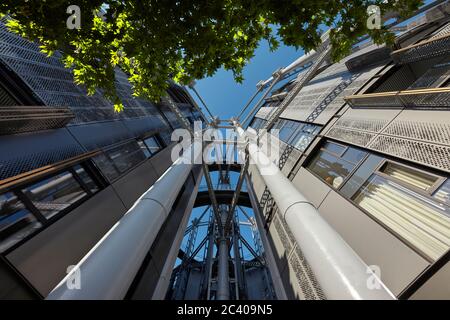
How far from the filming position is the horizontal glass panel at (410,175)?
4.97 m

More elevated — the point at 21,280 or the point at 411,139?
the point at 411,139

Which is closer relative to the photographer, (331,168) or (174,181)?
(174,181)

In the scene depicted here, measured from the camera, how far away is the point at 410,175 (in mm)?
5430

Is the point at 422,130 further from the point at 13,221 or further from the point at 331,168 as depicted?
the point at 13,221

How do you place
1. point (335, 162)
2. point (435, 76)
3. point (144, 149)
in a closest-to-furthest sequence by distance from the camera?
point (435, 76), point (335, 162), point (144, 149)

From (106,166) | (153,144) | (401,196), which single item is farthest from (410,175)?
(153,144)

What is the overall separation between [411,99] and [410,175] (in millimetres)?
2870

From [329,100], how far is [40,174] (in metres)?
13.7

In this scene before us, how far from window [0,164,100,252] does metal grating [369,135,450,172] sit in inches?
391

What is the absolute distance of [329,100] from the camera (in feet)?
39.2

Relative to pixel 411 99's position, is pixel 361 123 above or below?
below

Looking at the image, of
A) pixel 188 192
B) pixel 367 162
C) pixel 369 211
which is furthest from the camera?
pixel 188 192

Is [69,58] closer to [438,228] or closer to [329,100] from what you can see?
[438,228]

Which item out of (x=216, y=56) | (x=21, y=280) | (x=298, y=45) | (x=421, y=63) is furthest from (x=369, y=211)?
(x=21, y=280)
